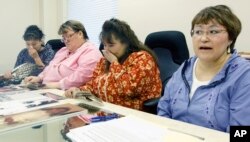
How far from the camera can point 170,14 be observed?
2555mm

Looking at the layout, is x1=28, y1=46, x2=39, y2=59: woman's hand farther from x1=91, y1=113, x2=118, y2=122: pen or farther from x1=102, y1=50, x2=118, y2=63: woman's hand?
x1=91, y1=113, x2=118, y2=122: pen

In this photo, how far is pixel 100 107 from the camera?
1294 mm

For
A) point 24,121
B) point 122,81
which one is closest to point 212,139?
point 24,121

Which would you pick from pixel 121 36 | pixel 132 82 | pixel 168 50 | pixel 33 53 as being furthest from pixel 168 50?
pixel 33 53

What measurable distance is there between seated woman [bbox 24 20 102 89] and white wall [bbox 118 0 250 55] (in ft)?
2.67

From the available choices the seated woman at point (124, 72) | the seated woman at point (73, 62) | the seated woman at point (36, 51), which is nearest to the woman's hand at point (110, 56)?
the seated woman at point (124, 72)

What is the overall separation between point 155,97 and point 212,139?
0.84 meters

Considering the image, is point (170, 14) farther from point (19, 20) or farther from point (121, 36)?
point (19, 20)

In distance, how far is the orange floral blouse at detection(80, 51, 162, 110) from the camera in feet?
5.34

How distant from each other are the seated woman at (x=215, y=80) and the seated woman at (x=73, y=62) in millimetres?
857

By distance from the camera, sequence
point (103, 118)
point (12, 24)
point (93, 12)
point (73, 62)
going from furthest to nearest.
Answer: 1. point (12, 24)
2. point (93, 12)
3. point (73, 62)
4. point (103, 118)

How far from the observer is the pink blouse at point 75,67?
78.7 inches

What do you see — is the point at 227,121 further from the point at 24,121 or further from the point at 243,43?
the point at 243,43

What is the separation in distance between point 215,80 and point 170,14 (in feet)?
4.87
